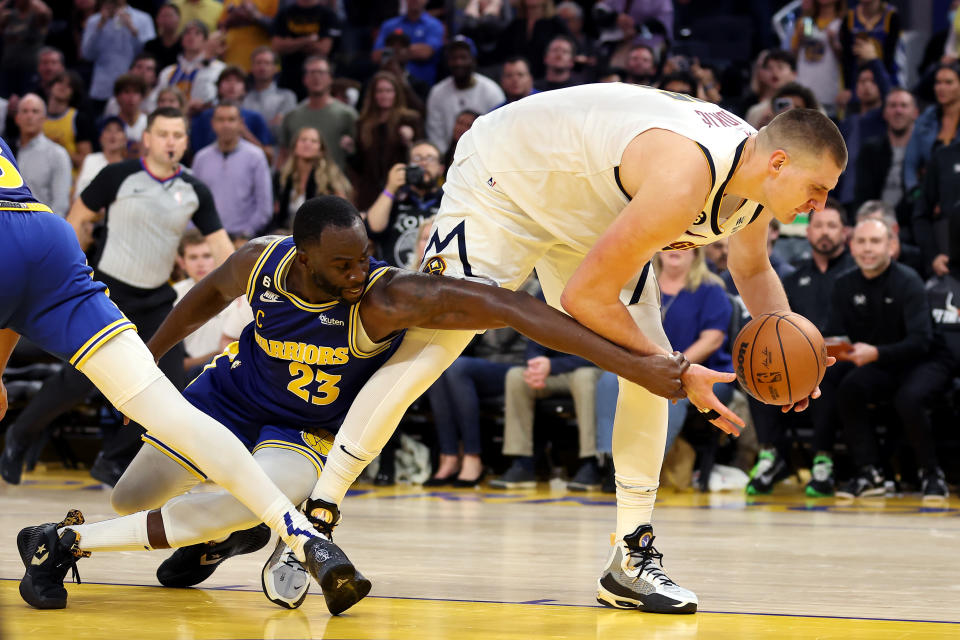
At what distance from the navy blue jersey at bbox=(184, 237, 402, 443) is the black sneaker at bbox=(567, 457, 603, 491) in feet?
12.8

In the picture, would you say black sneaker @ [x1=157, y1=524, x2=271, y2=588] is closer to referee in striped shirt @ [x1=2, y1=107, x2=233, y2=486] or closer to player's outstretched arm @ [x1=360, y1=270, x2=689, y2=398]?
player's outstretched arm @ [x1=360, y1=270, x2=689, y2=398]

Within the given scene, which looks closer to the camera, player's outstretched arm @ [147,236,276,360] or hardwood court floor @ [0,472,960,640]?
hardwood court floor @ [0,472,960,640]

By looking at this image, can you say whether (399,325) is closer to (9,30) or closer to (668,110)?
(668,110)

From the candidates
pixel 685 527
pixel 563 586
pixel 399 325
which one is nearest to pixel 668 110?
pixel 399 325

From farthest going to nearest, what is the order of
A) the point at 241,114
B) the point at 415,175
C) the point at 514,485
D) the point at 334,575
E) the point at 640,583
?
the point at 241,114, the point at 415,175, the point at 514,485, the point at 640,583, the point at 334,575

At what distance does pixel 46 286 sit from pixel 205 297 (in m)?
0.74

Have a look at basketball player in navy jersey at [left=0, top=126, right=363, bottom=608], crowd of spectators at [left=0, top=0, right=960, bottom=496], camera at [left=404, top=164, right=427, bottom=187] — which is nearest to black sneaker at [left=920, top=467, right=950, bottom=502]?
crowd of spectators at [left=0, top=0, right=960, bottom=496]

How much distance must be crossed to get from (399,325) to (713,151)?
1066 mm

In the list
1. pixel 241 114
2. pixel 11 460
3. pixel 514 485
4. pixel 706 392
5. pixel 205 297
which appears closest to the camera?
pixel 706 392

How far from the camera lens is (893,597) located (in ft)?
12.8

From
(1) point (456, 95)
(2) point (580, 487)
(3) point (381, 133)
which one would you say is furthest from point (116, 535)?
(1) point (456, 95)

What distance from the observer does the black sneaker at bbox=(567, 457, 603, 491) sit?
25.6ft

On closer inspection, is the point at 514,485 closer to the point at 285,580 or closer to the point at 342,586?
the point at 285,580

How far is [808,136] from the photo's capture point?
339 centimetres
